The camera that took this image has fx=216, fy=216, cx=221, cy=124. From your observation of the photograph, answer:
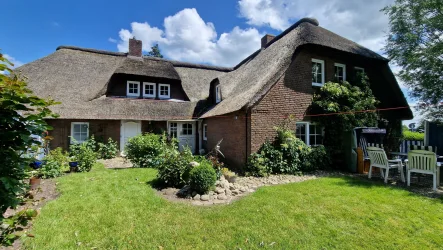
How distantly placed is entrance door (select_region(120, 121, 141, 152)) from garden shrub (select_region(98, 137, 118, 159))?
1.76 feet

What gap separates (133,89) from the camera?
50.4 ft

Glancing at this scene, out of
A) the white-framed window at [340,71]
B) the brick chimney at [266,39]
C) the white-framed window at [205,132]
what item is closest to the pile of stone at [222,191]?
the white-framed window at [340,71]

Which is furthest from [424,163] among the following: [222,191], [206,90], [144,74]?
[144,74]

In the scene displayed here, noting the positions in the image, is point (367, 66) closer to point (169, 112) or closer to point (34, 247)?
point (169, 112)

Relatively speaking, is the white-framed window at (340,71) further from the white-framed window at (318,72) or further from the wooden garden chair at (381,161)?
the wooden garden chair at (381,161)

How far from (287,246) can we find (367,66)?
39.3ft

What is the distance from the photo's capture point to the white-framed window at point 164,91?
52.7 feet

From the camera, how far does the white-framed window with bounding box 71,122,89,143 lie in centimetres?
1333

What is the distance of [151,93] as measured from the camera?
626 inches

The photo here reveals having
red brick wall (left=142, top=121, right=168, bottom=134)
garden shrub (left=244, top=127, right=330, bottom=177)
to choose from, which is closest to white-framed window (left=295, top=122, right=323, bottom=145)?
garden shrub (left=244, top=127, right=330, bottom=177)

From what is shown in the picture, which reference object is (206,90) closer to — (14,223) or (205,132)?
(205,132)

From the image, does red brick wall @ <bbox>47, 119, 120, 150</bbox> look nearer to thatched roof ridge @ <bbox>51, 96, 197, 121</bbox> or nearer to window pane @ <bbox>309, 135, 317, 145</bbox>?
thatched roof ridge @ <bbox>51, 96, 197, 121</bbox>

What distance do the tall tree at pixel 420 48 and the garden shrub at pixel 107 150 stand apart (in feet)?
54.1

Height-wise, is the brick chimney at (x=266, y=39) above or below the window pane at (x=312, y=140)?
above
